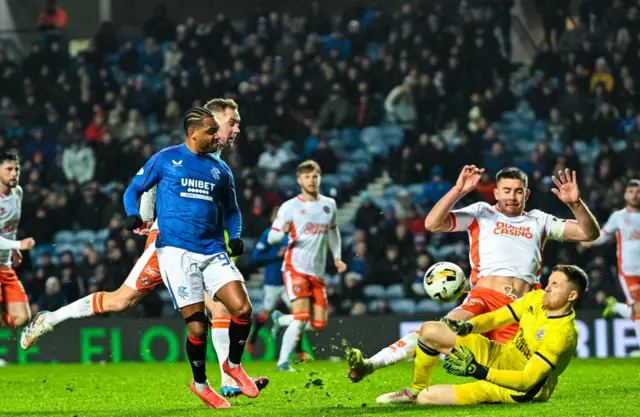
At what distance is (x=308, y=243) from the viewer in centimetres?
1327

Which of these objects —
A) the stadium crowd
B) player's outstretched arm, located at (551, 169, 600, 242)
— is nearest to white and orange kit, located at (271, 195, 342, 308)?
the stadium crowd

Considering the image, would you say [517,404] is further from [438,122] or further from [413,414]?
[438,122]

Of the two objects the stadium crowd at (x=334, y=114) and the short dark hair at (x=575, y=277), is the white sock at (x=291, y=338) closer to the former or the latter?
the stadium crowd at (x=334, y=114)

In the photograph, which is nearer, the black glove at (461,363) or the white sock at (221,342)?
the black glove at (461,363)

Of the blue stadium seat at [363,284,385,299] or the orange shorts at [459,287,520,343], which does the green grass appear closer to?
the orange shorts at [459,287,520,343]

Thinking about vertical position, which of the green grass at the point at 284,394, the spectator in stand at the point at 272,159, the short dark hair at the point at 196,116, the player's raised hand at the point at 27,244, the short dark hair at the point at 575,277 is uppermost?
the spectator in stand at the point at 272,159

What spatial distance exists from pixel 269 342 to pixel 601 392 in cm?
777

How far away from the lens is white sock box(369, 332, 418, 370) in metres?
7.80

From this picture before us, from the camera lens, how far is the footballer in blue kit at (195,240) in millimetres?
7801

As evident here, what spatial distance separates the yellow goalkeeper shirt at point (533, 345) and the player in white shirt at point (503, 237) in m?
0.44

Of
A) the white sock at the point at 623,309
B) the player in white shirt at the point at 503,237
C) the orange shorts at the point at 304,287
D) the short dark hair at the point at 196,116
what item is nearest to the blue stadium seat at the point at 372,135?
the white sock at the point at 623,309

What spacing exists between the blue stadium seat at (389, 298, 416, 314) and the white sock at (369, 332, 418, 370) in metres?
8.91

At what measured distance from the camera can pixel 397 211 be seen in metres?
18.5

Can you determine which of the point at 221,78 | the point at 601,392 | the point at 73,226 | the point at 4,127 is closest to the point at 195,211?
the point at 601,392
